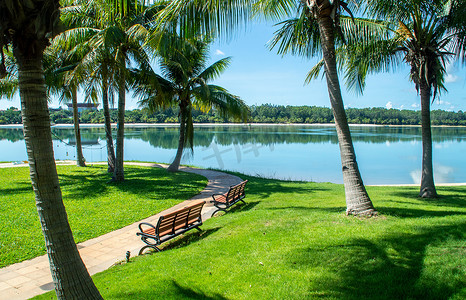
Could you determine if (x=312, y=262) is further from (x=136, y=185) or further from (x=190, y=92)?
(x=190, y=92)

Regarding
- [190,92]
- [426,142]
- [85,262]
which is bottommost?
[85,262]

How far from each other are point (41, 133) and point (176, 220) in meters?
3.41

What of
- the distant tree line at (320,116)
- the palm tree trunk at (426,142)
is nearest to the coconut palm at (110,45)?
the palm tree trunk at (426,142)

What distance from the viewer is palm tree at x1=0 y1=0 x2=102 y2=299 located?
2596 mm

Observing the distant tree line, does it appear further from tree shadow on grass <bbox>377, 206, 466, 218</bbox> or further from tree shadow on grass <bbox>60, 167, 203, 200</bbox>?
tree shadow on grass <bbox>377, 206, 466, 218</bbox>

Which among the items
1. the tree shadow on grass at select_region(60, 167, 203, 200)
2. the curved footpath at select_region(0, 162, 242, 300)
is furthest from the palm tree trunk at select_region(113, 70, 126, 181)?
the curved footpath at select_region(0, 162, 242, 300)

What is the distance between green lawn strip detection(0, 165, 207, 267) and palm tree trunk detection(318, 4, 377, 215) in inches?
203

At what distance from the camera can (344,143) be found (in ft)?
19.0

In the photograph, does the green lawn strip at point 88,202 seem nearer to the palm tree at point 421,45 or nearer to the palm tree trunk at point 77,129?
the palm tree trunk at point 77,129

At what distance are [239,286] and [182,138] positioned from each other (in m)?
13.5

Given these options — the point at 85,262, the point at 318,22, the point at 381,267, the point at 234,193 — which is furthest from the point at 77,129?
the point at 381,267

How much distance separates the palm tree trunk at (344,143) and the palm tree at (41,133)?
457 centimetres

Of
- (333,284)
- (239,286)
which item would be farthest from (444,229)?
(239,286)

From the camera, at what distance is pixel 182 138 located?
651 inches
